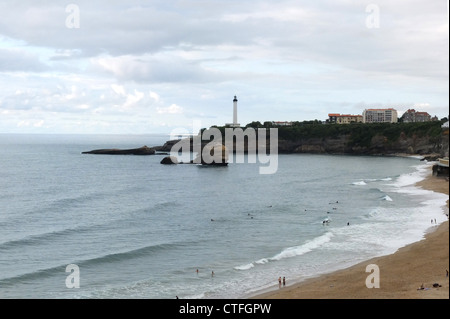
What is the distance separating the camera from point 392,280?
34.8 metres

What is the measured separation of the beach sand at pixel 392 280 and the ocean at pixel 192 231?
72.1 inches

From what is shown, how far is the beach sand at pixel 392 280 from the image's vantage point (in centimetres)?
3158

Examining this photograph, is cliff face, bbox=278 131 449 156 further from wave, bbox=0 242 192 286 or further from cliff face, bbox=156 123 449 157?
wave, bbox=0 242 192 286

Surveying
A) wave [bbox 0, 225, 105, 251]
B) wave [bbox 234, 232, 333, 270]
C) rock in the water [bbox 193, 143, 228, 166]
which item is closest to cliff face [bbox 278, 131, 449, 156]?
rock in the water [bbox 193, 143, 228, 166]

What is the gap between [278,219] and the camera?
193ft

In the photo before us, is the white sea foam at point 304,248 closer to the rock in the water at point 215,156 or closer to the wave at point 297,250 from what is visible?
the wave at point 297,250

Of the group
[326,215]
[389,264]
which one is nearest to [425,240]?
[389,264]

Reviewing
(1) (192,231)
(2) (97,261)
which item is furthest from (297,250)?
(2) (97,261)

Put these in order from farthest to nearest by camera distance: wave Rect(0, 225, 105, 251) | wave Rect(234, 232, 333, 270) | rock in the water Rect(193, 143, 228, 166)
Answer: rock in the water Rect(193, 143, 228, 166) < wave Rect(0, 225, 105, 251) < wave Rect(234, 232, 333, 270)

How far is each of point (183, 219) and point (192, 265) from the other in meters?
19.0

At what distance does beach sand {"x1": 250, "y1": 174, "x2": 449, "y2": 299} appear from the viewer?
31578 mm

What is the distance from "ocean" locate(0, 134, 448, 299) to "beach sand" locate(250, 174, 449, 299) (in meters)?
1.83
